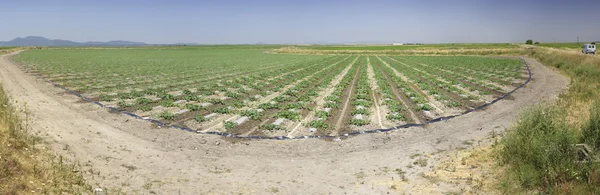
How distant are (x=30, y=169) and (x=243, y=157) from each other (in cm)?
454

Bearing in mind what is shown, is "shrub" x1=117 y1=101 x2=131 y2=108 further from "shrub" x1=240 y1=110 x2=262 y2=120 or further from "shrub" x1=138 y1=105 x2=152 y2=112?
"shrub" x1=240 y1=110 x2=262 y2=120

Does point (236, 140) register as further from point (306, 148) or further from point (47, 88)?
point (47, 88)

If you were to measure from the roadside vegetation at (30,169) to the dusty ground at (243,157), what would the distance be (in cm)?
44

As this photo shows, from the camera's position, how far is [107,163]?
26.8ft

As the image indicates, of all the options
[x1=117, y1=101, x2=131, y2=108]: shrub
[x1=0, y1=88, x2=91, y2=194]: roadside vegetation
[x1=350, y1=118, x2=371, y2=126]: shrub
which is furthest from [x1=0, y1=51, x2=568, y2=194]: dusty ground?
[x1=117, y1=101, x2=131, y2=108]: shrub

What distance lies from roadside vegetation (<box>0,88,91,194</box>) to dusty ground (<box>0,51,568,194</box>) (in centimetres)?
44

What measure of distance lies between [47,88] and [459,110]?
2339 centimetres

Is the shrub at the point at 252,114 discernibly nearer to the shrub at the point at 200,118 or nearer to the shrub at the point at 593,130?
the shrub at the point at 200,118

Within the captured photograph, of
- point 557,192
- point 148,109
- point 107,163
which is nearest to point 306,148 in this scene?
point 107,163

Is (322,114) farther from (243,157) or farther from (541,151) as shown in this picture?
(541,151)

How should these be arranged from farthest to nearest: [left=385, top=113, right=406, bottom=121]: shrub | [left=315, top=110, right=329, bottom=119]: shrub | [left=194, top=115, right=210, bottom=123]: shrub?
[left=315, top=110, right=329, bottom=119]: shrub, [left=385, top=113, right=406, bottom=121]: shrub, [left=194, top=115, right=210, bottom=123]: shrub

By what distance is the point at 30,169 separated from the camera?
666 centimetres

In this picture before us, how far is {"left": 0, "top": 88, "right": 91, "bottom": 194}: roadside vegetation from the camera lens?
6000 mm

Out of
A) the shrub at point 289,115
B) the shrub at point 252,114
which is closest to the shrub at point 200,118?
the shrub at point 252,114
